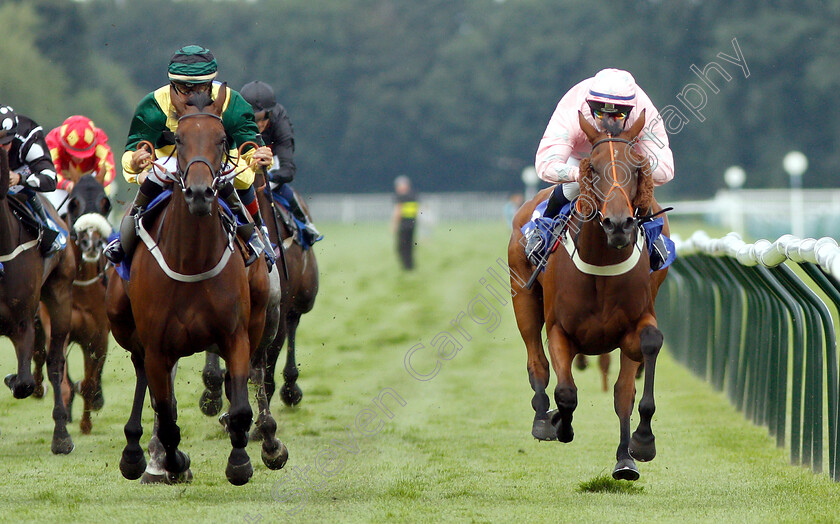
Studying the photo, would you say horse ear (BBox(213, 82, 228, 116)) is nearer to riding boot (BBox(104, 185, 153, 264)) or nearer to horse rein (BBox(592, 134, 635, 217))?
riding boot (BBox(104, 185, 153, 264))

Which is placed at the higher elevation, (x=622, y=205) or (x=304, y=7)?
(x=304, y=7)

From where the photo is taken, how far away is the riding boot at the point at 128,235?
5.69m

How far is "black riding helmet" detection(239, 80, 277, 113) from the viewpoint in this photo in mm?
8203

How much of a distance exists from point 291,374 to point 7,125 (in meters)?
2.55

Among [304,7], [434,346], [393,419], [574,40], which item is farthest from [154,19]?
[393,419]

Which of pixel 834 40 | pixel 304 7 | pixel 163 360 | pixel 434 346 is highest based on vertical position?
pixel 304 7

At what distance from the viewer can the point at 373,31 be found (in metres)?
67.1

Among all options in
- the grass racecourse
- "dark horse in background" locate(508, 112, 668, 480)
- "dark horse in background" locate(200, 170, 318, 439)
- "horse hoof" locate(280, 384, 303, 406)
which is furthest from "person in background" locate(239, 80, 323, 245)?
"dark horse in background" locate(508, 112, 668, 480)

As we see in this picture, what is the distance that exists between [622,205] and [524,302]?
174 cm

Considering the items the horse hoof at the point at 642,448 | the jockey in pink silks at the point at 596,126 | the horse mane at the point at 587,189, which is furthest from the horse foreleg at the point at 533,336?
the horse mane at the point at 587,189

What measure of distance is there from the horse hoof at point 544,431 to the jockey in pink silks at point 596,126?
0.83 meters

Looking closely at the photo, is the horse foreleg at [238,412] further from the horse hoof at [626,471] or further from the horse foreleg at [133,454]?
the horse hoof at [626,471]

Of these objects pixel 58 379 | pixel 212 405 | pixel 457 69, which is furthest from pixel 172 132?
pixel 457 69

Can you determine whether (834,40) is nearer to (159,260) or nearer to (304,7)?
(304,7)
